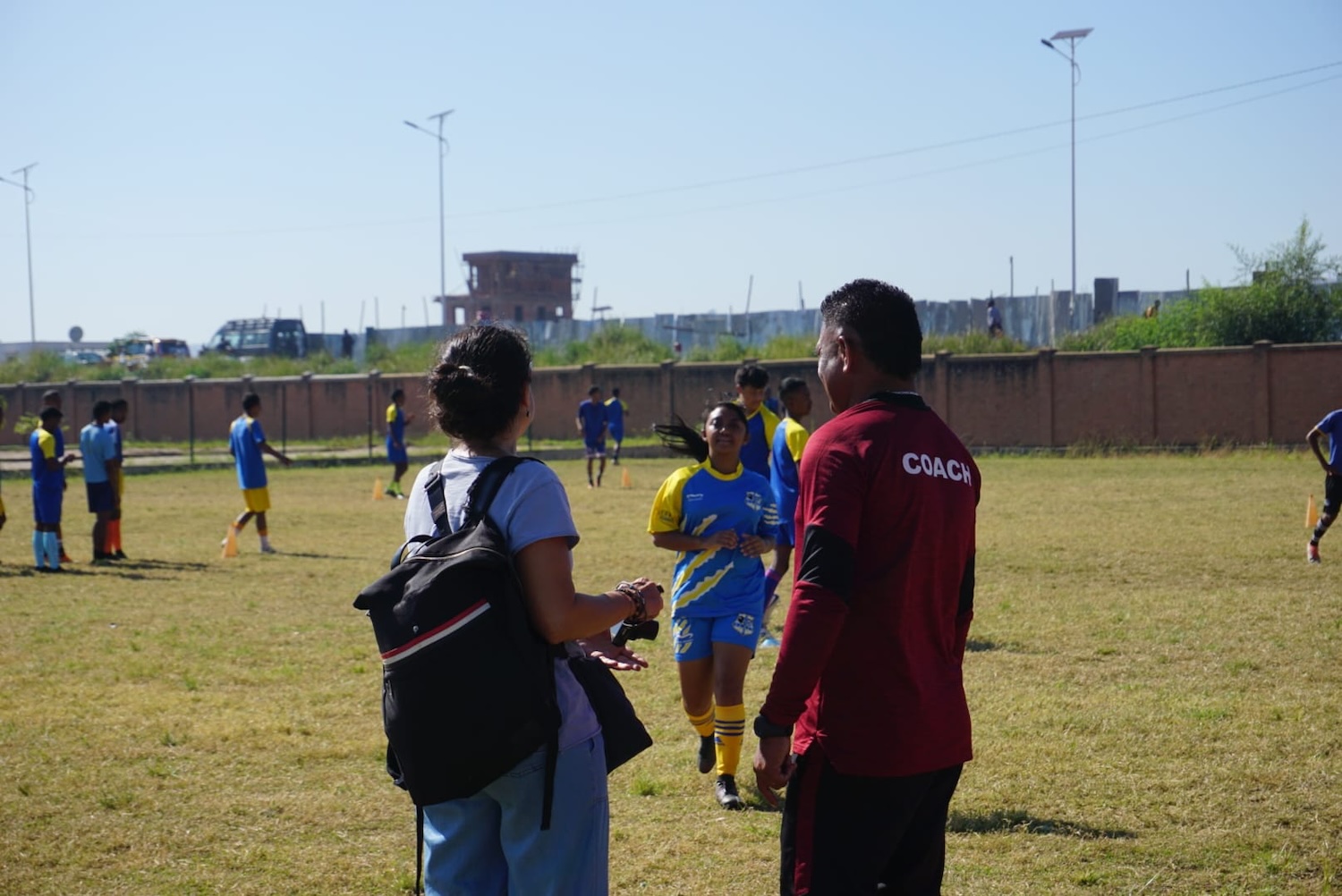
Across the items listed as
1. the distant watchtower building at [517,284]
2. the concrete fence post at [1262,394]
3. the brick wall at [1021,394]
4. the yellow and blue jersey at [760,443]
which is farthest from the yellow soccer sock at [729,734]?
the distant watchtower building at [517,284]

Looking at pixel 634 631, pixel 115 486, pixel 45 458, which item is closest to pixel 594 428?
pixel 115 486

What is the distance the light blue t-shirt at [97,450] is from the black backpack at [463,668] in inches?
561

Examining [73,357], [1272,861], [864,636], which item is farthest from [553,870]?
[73,357]

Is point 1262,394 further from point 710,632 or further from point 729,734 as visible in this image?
point 729,734

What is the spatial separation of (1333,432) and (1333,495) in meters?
0.72

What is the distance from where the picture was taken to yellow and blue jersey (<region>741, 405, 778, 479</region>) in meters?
10.2

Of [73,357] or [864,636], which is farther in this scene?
[73,357]

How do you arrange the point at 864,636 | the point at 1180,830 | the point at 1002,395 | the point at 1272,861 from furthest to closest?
the point at 1002,395
the point at 1180,830
the point at 1272,861
the point at 864,636

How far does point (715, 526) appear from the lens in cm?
689

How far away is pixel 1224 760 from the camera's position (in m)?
6.87

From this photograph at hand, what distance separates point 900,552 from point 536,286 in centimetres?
8209

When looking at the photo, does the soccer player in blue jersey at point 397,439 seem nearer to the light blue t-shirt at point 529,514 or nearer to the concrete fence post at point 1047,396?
the concrete fence post at point 1047,396

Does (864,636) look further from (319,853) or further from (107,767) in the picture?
(107,767)

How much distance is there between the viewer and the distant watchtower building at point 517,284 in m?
82.1
